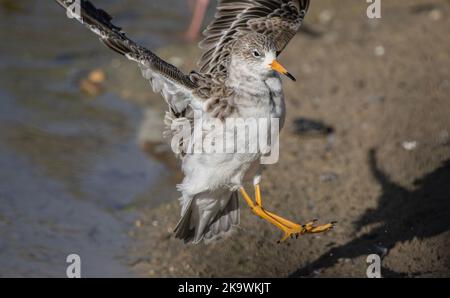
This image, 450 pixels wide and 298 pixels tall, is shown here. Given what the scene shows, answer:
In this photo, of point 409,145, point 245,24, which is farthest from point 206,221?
point 409,145

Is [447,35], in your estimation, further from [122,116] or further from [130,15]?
[130,15]

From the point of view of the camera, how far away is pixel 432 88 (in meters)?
8.16

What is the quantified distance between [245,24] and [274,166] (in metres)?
1.54

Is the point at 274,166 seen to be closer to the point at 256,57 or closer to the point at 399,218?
the point at 399,218

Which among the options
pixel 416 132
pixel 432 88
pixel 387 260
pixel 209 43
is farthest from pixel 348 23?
pixel 387 260

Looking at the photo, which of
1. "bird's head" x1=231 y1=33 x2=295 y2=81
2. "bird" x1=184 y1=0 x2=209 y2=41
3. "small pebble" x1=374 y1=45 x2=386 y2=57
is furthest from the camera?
"bird" x1=184 y1=0 x2=209 y2=41

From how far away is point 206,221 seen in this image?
623 centimetres

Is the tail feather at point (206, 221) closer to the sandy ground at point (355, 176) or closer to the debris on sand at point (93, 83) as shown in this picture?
the sandy ground at point (355, 176)

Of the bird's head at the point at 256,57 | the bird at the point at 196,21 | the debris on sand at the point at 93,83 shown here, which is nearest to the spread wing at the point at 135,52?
the bird's head at the point at 256,57

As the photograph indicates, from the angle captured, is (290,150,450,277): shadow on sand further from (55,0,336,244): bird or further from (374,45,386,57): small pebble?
(374,45,386,57): small pebble

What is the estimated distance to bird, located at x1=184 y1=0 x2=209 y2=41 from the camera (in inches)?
453

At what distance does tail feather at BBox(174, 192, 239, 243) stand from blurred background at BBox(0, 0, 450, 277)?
284 mm

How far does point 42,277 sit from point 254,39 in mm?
2520

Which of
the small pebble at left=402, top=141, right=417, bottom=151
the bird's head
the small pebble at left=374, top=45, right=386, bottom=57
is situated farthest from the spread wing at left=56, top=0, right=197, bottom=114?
the small pebble at left=374, top=45, right=386, bottom=57
